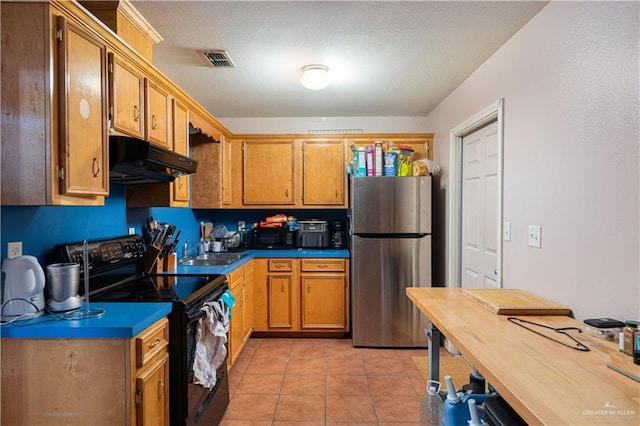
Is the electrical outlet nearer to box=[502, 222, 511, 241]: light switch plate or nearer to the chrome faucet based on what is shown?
the chrome faucet

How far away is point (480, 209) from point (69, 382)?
2722 millimetres

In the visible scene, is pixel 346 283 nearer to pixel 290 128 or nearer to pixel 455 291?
pixel 455 291

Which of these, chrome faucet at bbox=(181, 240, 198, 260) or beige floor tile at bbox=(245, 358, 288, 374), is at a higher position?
chrome faucet at bbox=(181, 240, 198, 260)

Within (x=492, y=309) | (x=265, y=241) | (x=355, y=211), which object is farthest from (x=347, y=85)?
(x=492, y=309)

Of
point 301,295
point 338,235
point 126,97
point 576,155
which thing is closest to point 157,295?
point 126,97

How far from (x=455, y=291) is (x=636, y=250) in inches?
35.0

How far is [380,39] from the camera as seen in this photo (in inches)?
85.0

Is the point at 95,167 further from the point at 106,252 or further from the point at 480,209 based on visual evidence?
the point at 480,209

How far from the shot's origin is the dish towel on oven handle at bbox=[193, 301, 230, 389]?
71.3 inches

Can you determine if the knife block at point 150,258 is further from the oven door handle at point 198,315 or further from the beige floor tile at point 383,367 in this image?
the beige floor tile at point 383,367

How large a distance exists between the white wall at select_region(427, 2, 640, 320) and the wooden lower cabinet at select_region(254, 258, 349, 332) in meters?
1.75

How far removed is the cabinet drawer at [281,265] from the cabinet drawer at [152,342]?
6.43 ft

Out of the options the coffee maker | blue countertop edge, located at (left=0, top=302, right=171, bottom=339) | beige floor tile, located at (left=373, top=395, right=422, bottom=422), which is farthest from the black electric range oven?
the coffee maker

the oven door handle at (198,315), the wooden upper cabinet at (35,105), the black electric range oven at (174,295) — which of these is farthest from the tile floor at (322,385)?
the wooden upper cabinet at (35,105)
